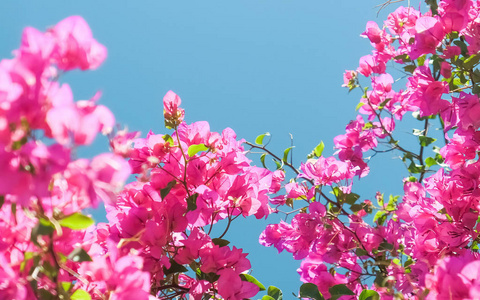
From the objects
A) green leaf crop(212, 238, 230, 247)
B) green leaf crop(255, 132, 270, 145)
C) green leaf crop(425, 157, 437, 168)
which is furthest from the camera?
green leaf crop(425, 157, 437, 168)

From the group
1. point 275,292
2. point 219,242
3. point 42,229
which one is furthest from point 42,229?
point 275,292

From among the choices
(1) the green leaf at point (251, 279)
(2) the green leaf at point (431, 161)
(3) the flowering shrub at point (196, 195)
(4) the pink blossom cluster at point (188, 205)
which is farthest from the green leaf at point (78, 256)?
(2) the green leaf at point (431, 161)

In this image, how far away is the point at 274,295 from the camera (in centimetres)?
126

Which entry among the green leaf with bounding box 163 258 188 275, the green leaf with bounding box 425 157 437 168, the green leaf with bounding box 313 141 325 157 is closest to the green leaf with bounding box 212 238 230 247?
the green leaf with bounding box 163 258 188 275

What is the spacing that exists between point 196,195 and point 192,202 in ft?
0.08

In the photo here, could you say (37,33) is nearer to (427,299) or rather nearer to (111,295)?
(111,295)

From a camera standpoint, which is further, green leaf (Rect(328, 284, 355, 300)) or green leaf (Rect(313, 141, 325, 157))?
green leaf (Rect(313, 141, 325, 157))

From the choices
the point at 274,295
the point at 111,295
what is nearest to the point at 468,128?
the point at 274,295

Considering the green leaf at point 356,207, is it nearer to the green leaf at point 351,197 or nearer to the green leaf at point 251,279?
the green leaf at point 351,197

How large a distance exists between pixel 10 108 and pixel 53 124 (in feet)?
0.17

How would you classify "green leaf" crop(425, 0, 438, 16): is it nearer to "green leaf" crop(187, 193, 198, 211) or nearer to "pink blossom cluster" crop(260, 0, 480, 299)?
"pink blossom cluster" crop(260, 0, 480, 299)

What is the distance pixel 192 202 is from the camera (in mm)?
1047

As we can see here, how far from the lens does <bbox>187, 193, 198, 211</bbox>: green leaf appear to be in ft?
3.40

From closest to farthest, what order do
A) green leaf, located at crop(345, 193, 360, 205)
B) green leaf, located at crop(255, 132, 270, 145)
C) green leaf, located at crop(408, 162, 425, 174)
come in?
green leaf, located at crop(345, 193, 360, 205) < green leaf, located at crop(255, 132, 270, 145) < green leaf, located at crop(408, 162, 425, 174)
